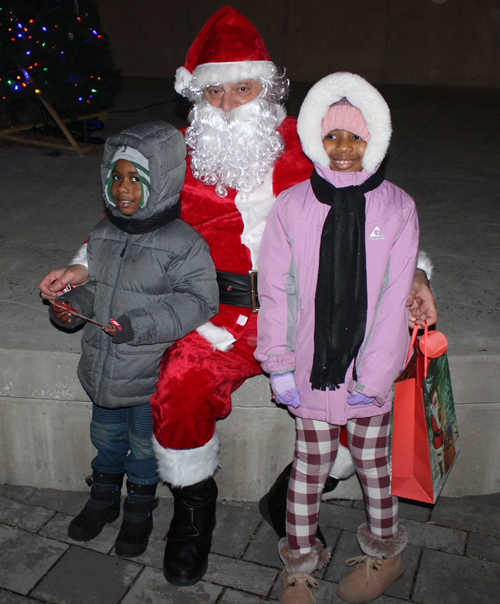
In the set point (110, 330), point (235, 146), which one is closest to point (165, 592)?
point (110, 330)

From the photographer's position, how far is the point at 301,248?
2.03m

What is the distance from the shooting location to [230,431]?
271 centimetres

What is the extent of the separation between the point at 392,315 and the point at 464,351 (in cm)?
73

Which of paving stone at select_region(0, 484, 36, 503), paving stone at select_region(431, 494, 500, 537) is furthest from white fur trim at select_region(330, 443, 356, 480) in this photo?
paving stone at select_region(0, 484, 36, 503)

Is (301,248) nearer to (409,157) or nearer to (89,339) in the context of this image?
(89,339)

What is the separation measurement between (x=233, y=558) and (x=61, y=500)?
86cm

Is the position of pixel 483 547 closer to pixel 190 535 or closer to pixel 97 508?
pixel 190 535

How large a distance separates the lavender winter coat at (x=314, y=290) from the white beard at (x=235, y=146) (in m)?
0.29

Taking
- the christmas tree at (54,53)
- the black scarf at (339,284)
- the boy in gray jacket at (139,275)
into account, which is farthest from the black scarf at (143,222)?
the christmas tree at (54,53)

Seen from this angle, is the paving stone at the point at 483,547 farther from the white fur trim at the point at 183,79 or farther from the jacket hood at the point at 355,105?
the white fur trim at the point at 183,79

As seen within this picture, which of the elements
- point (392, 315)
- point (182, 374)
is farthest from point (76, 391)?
point (392, 315)

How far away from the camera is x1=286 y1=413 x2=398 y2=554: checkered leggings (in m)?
2.15

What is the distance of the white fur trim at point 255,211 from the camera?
233cm

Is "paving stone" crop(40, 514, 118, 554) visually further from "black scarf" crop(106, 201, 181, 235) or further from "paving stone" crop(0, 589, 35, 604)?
"black scarf" crop(106, 201, 181, 235)
